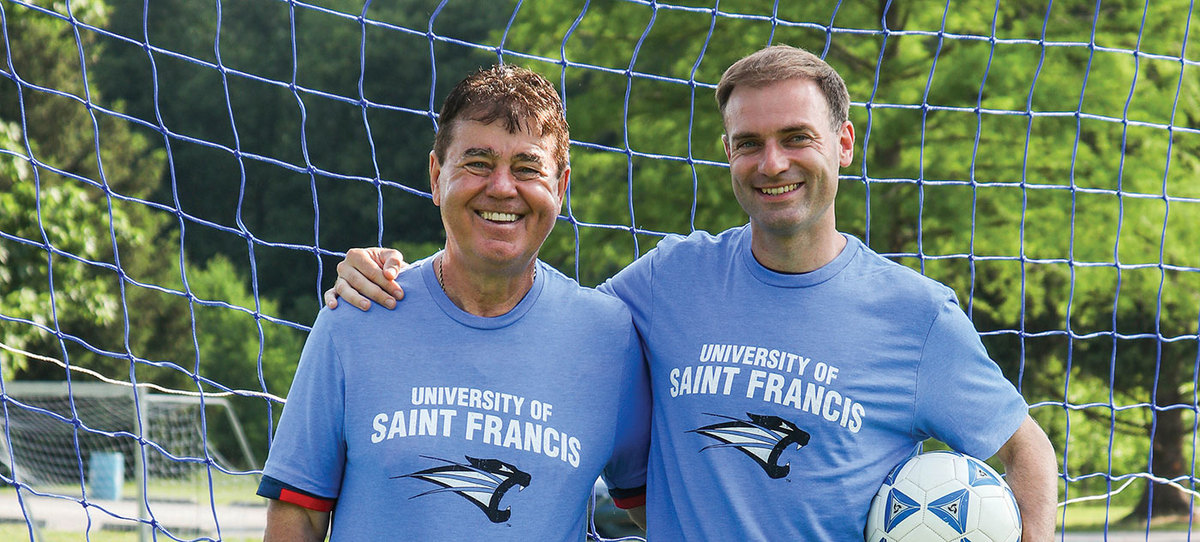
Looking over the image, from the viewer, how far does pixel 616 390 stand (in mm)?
2465

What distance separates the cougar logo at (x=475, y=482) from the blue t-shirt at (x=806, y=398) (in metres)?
0.41

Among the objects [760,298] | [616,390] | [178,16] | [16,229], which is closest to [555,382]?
[616,390]

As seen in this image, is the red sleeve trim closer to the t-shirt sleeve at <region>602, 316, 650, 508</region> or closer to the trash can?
the t-shirt sleeve at <region>602, 316, 650, 508</region>

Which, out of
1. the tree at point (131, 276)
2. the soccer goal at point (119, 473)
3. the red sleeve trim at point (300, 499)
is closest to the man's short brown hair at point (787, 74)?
the red sleeve trim at point (300, 499)

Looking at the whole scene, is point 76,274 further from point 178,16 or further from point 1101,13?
point 178,16

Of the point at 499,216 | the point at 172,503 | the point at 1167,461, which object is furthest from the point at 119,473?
the point at 499,216

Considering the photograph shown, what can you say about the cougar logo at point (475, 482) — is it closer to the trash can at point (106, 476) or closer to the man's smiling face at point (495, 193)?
the man's smiling face at point (495, 193)

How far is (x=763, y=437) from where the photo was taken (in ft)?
7.96

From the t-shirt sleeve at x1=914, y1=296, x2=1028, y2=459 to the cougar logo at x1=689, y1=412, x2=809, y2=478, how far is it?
0.28m

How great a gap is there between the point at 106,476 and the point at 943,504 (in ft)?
46.1

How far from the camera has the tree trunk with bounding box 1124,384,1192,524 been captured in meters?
13.6

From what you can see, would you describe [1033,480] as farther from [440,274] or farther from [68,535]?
[68,535]

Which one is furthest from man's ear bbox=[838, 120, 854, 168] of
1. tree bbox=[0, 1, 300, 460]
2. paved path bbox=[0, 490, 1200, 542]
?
tree bbox=[0, 1, 300, 460]

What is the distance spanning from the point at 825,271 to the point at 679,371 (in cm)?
38
